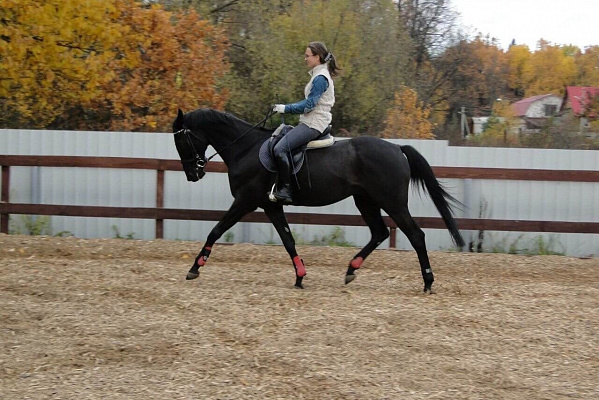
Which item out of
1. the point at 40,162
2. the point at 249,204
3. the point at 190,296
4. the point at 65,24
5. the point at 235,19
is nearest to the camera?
the point at 190,296

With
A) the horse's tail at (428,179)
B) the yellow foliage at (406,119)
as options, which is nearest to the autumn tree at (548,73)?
the yellow foliage at (406,119)

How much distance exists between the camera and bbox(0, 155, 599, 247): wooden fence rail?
11.5m

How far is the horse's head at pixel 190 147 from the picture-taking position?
9.15 metres

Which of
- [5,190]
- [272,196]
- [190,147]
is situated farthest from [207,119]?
[5,190]

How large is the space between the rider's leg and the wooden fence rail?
301cm

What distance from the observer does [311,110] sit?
8539 mm

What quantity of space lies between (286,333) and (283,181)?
227cm

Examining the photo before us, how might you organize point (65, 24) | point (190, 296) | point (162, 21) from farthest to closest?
point (162, 21)
point (65, 24)
point (190, 296)

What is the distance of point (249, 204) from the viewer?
8.84 metres

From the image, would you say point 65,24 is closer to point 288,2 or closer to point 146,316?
point 146,316

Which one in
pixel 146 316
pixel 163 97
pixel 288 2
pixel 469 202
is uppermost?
pixel 288 2

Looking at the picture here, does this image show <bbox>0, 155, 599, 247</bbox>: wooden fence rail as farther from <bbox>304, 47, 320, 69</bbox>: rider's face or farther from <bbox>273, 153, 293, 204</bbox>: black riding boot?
<bbox>304, 47, 320, 69</bbox>: rider's face

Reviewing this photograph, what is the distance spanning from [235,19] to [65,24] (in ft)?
A: 52.0

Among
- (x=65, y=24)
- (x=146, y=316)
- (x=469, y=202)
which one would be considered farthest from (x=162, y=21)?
(x=146, y=316)
